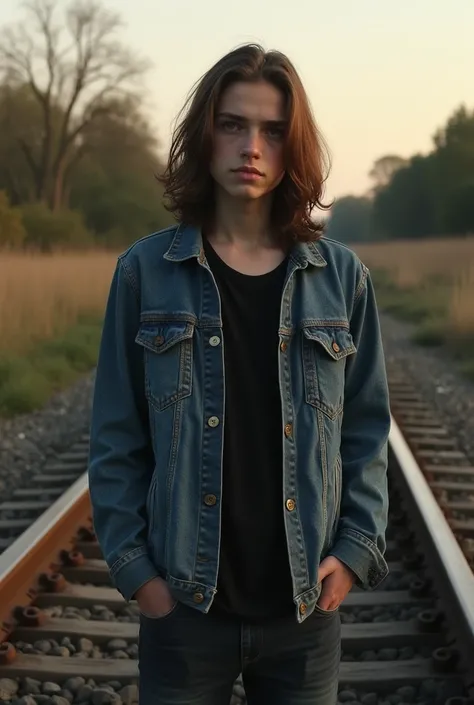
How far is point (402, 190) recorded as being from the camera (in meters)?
54.8

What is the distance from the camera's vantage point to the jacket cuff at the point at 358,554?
1673 millimetres

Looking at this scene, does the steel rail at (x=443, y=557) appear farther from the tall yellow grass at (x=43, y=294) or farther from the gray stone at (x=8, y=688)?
the tall yellow grass at (x=43, y=294)

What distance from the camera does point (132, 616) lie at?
139 inches

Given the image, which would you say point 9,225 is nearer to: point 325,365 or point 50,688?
point 50,688

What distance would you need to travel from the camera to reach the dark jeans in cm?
163

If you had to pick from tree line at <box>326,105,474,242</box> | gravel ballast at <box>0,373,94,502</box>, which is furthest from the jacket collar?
tree line at <box>326,105,474,242</box>

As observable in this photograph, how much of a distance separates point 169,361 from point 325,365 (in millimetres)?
281

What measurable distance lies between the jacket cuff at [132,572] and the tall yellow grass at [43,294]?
868 cm

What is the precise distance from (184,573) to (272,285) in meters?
0.52

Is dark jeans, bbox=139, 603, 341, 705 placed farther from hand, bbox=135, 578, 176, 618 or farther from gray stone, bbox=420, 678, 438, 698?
gray stone, bbox=420, 678, 438, 698

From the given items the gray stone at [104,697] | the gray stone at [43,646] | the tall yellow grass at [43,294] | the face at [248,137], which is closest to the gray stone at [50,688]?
the gray stone at [104,697]

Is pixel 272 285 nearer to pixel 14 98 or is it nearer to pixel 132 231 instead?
pixel 132 231

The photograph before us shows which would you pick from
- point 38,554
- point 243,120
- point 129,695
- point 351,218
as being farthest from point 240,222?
point 351,218

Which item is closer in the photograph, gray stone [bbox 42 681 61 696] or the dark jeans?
the dark jeans
